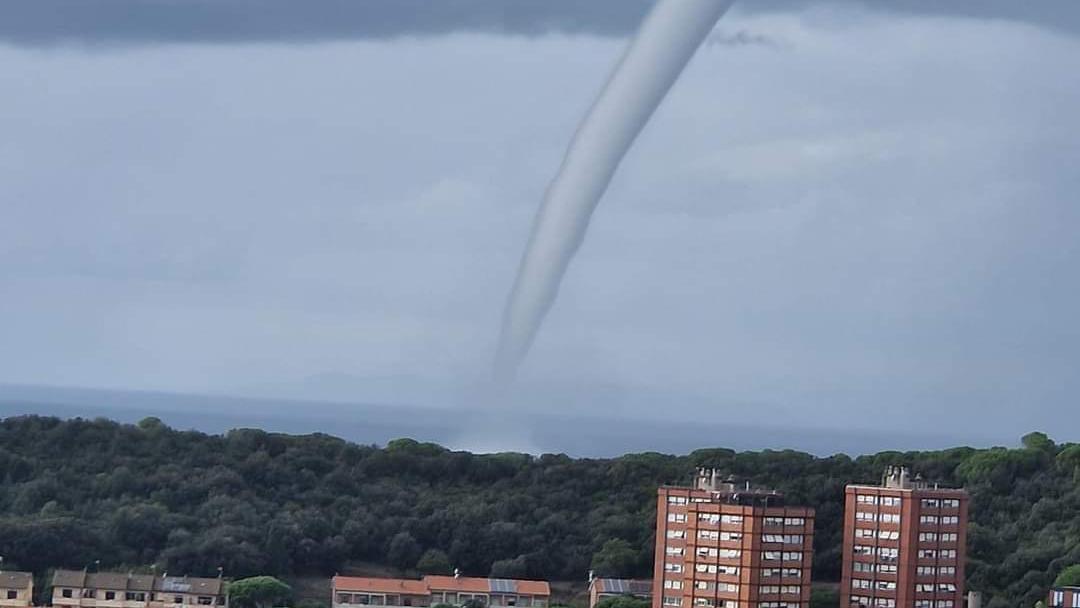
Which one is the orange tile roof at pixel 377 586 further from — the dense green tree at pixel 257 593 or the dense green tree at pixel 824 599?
the dense green tree at pixel 824 599

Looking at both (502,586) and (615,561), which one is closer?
(502,586)

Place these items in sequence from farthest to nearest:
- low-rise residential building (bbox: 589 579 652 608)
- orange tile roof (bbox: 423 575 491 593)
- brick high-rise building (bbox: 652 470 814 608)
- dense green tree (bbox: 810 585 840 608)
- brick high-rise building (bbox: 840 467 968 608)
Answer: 1. orange tile roof (bbox: 423 575 491 593)
2. low-rise residential building (bbox: 589 579 652 608)
3. dense green tree (bbox: 810 585 840 608)
4. brick high-rise building (bbox: 840 467 968 608)
5. brick high-rise building (bbox: 652 470 814 608)

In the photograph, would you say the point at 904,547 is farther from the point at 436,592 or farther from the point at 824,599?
the point at 436,592

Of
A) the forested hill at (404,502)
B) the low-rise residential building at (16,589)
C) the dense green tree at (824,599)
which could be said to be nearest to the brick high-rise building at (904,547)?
the dense green tree at (824,599)

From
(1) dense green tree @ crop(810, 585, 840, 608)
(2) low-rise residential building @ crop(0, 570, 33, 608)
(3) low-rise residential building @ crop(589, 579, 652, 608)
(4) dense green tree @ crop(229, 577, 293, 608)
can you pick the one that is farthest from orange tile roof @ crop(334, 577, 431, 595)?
(1) dense green tree @ crop(810, 585, 840, 608)

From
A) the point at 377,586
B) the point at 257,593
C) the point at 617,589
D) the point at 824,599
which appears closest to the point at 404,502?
the point at 377,586

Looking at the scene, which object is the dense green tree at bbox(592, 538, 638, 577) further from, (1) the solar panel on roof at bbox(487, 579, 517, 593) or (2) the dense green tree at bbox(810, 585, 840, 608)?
(2) the dense green tree at bbox(810, 585, 840, 608)
